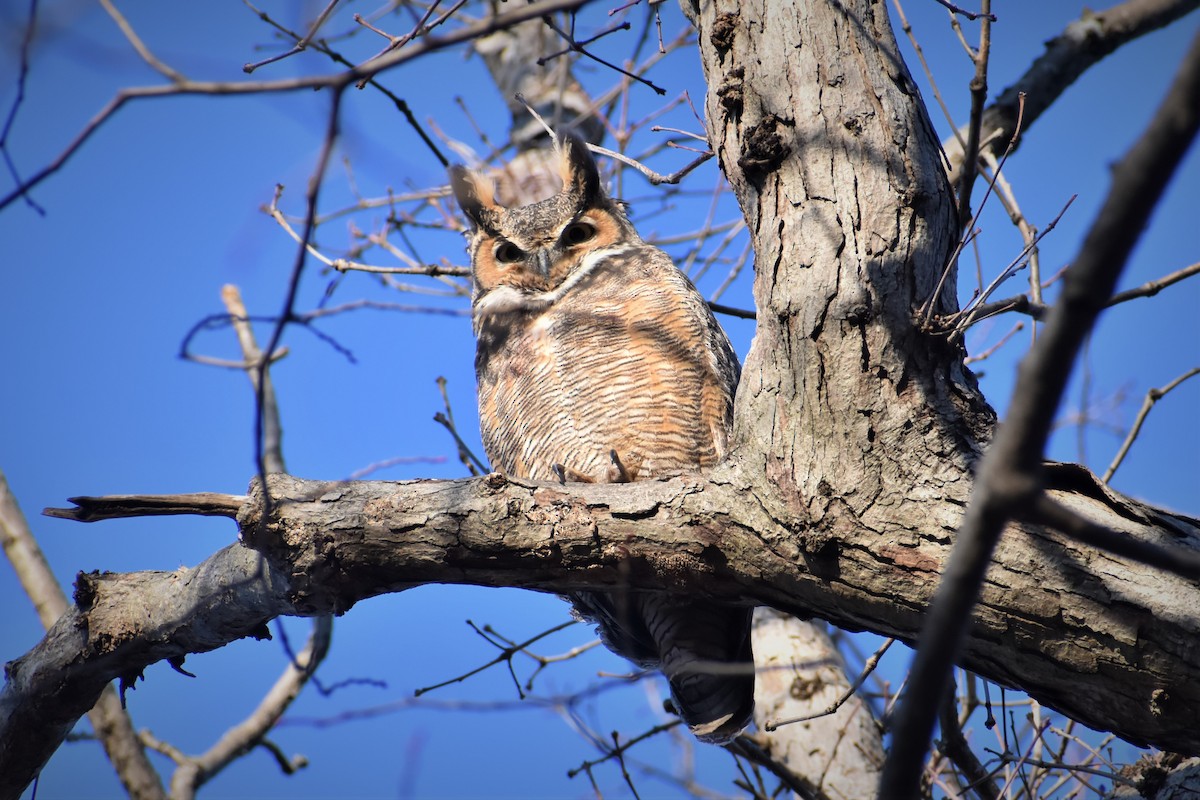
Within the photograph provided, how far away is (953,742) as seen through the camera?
2.83 m

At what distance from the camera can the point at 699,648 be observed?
106 inches

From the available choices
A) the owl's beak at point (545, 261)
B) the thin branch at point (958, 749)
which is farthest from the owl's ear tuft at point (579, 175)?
the thin branch at point (958, 749)

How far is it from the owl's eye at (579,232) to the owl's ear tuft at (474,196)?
385 mm

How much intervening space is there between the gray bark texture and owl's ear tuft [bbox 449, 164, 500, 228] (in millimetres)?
1751

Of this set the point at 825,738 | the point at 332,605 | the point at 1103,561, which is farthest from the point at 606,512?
the point at 825,738

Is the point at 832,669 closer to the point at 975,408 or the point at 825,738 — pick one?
the point at 825,738

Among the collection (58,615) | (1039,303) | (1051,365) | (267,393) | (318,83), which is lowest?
(1051,365)

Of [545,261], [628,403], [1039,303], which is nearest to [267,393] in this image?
[545,261]

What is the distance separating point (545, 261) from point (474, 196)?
1.92ft

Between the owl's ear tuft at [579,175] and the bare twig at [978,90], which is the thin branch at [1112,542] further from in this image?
the owl's ear tuft at [579,175]

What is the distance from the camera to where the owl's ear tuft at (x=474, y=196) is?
13.2 feet

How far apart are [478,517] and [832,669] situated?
2.47 meters

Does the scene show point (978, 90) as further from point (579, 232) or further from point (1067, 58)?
point (579, 232)

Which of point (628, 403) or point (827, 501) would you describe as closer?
point (827, 501)
